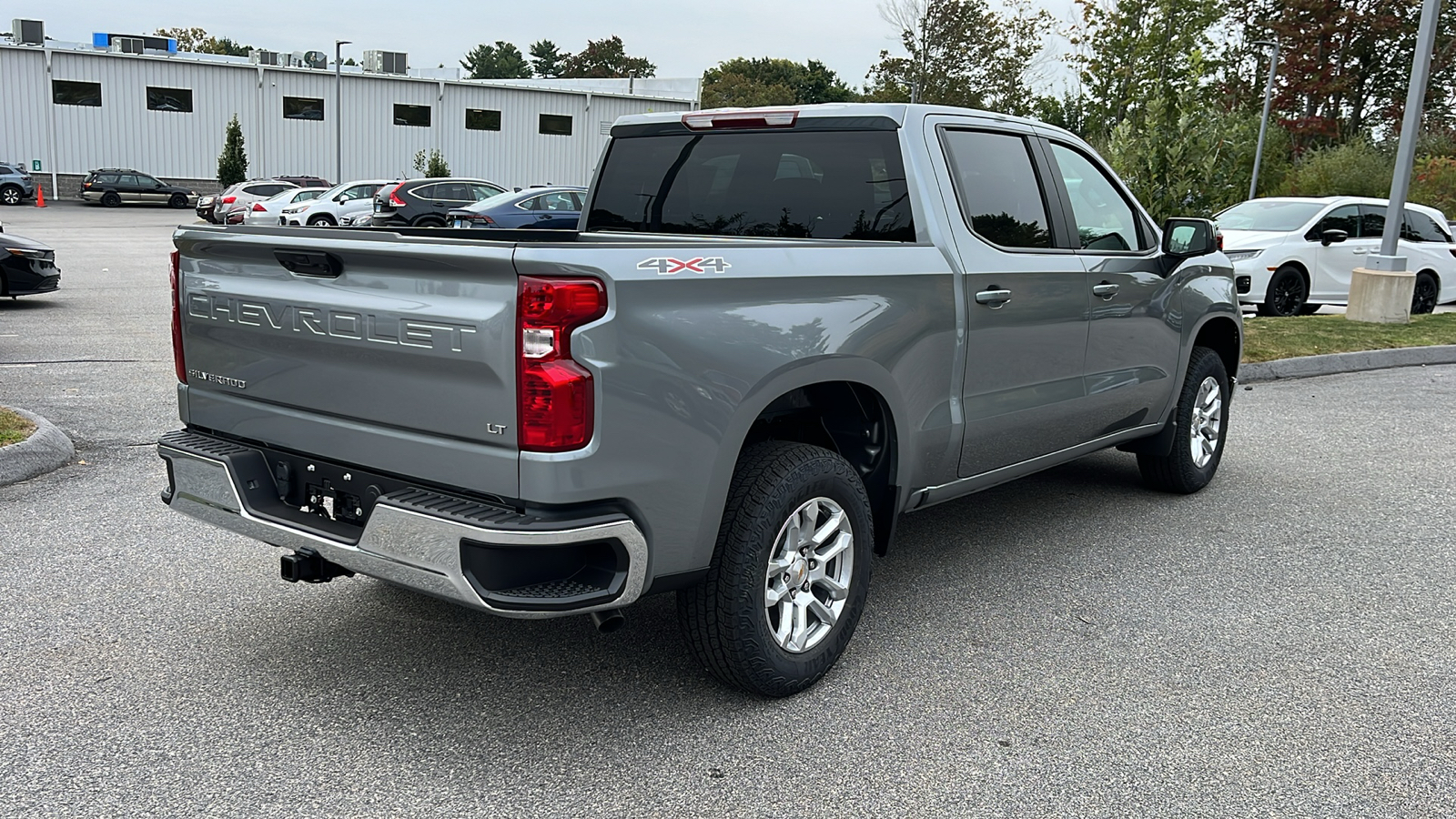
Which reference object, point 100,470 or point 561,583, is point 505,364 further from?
point 100,470

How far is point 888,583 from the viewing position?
4.92m

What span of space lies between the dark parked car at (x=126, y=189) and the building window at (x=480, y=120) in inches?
505

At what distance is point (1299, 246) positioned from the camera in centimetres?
1495

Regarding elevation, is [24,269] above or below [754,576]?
below

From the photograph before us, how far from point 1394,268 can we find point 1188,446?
1000 cm

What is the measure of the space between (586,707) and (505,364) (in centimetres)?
126

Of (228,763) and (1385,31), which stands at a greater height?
(1385,31)

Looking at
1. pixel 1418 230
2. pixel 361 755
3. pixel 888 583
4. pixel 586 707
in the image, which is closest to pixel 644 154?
pixel 888 583

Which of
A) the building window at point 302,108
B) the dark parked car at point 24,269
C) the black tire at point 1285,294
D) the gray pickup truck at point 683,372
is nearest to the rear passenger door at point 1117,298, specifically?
the gray pickup truck at point 683,372

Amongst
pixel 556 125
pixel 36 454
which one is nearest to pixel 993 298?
pixel 36 454

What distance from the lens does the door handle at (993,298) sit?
14.5 feet

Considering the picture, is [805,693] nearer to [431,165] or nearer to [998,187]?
[998,187]

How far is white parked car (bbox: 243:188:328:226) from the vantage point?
29.8 meters

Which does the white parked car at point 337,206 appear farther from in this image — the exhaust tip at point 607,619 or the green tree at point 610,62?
the green tree at point 610,62
